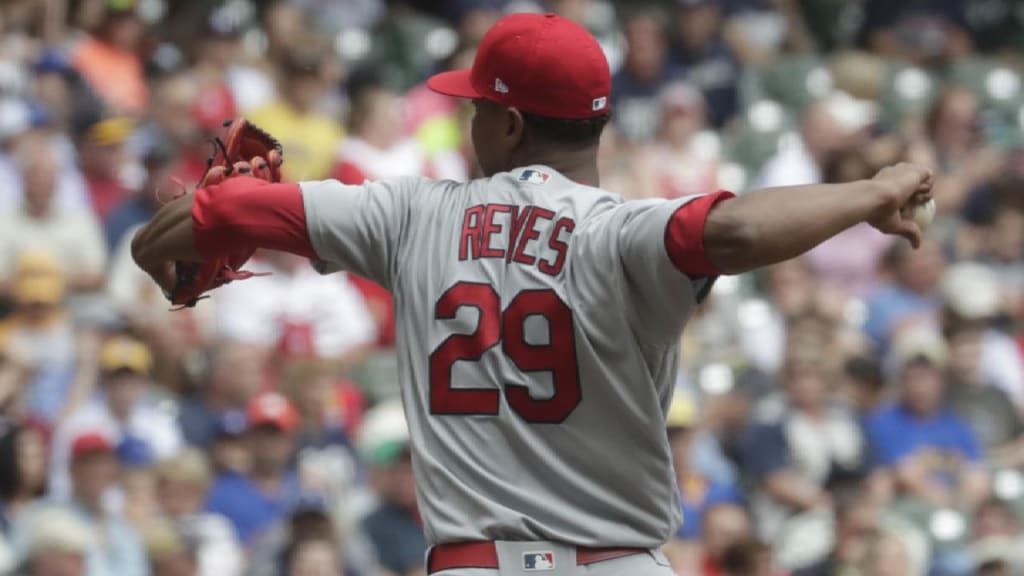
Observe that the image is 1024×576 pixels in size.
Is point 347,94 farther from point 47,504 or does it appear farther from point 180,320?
point 47,504

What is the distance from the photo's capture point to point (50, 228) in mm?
8586

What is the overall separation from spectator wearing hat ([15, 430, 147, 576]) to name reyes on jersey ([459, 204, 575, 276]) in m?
3.64

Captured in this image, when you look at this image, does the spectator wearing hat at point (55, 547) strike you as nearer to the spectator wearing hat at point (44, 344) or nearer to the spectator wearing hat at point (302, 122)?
the spectator wearing hat at point (44, 344)

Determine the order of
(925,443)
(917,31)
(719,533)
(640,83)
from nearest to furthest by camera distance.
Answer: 1. (719,533)
2. (925,443)
3. (640,83)
4. (917,31)

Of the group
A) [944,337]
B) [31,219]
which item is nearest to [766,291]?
[944,337]

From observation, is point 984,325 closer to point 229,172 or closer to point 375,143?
point 375,143

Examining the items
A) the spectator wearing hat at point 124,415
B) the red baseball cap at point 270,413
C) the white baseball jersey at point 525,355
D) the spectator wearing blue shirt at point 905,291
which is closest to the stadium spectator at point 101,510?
the spectator wearing hat at point 124,415

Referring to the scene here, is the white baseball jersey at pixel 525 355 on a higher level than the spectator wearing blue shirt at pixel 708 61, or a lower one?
lower

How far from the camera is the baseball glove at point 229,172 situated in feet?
12.4

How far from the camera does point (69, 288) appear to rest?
845cm

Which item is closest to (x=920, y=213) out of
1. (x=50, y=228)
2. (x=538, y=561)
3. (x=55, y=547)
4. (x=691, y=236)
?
(x=691, y=236)

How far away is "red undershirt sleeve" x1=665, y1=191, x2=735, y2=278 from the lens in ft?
10.7

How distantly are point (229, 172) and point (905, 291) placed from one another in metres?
6.96

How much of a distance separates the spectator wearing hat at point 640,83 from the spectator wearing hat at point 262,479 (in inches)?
162
